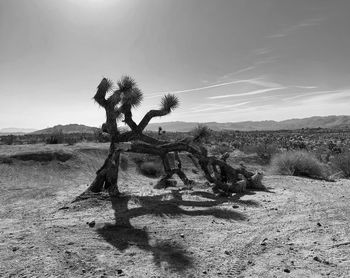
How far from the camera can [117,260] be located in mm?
5488

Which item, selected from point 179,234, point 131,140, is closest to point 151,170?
point 131,140

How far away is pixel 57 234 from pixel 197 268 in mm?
3230

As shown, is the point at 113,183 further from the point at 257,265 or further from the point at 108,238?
the point at 257,265

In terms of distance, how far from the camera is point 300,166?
15.5 m

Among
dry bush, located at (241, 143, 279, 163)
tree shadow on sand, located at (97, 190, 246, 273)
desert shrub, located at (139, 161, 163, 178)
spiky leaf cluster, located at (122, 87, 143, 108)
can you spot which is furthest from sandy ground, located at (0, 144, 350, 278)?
dry bush, located at (241, 143, 279, 163)

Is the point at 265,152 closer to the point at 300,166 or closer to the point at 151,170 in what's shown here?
the point at 300,166

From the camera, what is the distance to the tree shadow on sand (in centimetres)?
559

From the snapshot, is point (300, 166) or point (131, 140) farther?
point (300, 166)

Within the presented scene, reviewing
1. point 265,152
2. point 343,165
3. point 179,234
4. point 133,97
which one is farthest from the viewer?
point 265,152

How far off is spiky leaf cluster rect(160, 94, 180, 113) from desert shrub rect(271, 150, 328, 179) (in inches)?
277

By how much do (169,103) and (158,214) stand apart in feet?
17.4

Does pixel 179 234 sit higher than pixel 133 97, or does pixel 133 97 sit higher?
pixel 133 97

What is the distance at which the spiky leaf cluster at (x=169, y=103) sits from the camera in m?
12.4

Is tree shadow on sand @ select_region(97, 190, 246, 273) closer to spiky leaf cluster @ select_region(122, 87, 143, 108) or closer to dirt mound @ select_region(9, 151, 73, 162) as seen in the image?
spiky leaf cluster @ select_region(122, 87, 143, 108)
